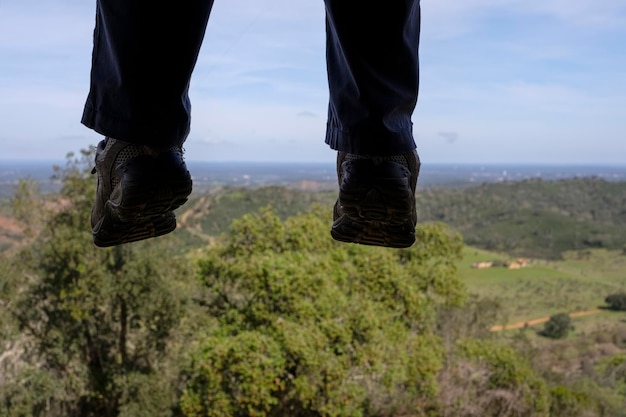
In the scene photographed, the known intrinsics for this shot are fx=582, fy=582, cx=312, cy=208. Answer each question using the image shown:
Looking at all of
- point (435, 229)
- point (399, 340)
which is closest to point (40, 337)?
point (399, 340)

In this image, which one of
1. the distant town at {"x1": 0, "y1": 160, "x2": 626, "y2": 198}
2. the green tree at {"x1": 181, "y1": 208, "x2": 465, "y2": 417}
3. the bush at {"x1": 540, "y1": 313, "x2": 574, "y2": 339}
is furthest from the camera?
the bush at {"x1": 540, "y1": 313, "x2": 574, "y2": 339}

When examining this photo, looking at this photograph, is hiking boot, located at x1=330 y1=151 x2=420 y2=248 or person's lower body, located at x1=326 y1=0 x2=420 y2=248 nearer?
person's lower body, located at x1=326 y1=0 x2=420 y2=248

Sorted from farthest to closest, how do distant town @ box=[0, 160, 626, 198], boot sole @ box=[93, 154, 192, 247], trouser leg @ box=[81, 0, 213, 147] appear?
distant town @ box=[0, 160, 626, 198] → boot sole @ box=[93, 154, 192, 247] → trouser leg @ box=[81, 0, 213, 147]

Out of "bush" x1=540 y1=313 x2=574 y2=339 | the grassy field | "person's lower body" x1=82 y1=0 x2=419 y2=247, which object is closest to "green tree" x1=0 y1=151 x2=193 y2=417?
"person's lower body" x1=82 y1=0 x2=419 y2=247

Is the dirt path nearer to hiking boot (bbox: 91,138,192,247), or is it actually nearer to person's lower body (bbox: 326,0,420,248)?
person's lower body (bbox: 326,0,420,248)

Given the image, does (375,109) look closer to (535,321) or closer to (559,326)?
(559,326)

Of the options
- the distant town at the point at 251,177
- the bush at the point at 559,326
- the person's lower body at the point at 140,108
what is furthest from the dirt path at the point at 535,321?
the person's lower body at the point at 140,108

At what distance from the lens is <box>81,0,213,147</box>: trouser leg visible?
3.02ft

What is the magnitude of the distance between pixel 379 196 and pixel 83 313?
9325 mm

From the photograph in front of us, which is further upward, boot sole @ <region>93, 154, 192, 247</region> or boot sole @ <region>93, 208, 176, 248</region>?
boot sole @ <region>93, 154, 192, 247</region>

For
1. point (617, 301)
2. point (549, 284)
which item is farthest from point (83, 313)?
point (549, 284)

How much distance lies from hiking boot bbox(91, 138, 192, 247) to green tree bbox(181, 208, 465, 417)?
7.02 metres

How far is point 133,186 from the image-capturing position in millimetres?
1086

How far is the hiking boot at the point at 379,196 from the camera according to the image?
114 cm
